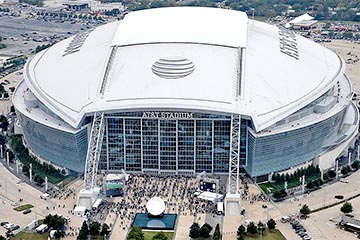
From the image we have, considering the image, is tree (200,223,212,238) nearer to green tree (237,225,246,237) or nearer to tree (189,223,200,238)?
tree (189,223,200,238)

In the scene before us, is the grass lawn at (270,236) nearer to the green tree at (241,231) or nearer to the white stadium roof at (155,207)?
the green tree at (241,231)

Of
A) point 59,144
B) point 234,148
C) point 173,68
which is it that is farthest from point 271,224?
point 59,144

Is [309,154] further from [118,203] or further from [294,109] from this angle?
[118,203]

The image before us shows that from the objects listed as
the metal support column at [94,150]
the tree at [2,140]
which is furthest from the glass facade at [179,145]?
the tree at [2,140]

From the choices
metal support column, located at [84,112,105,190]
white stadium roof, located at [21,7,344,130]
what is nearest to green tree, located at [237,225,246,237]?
white stadium roof, located at [21,7,344,130]

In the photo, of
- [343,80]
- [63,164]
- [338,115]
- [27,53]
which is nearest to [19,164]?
[63,164]
